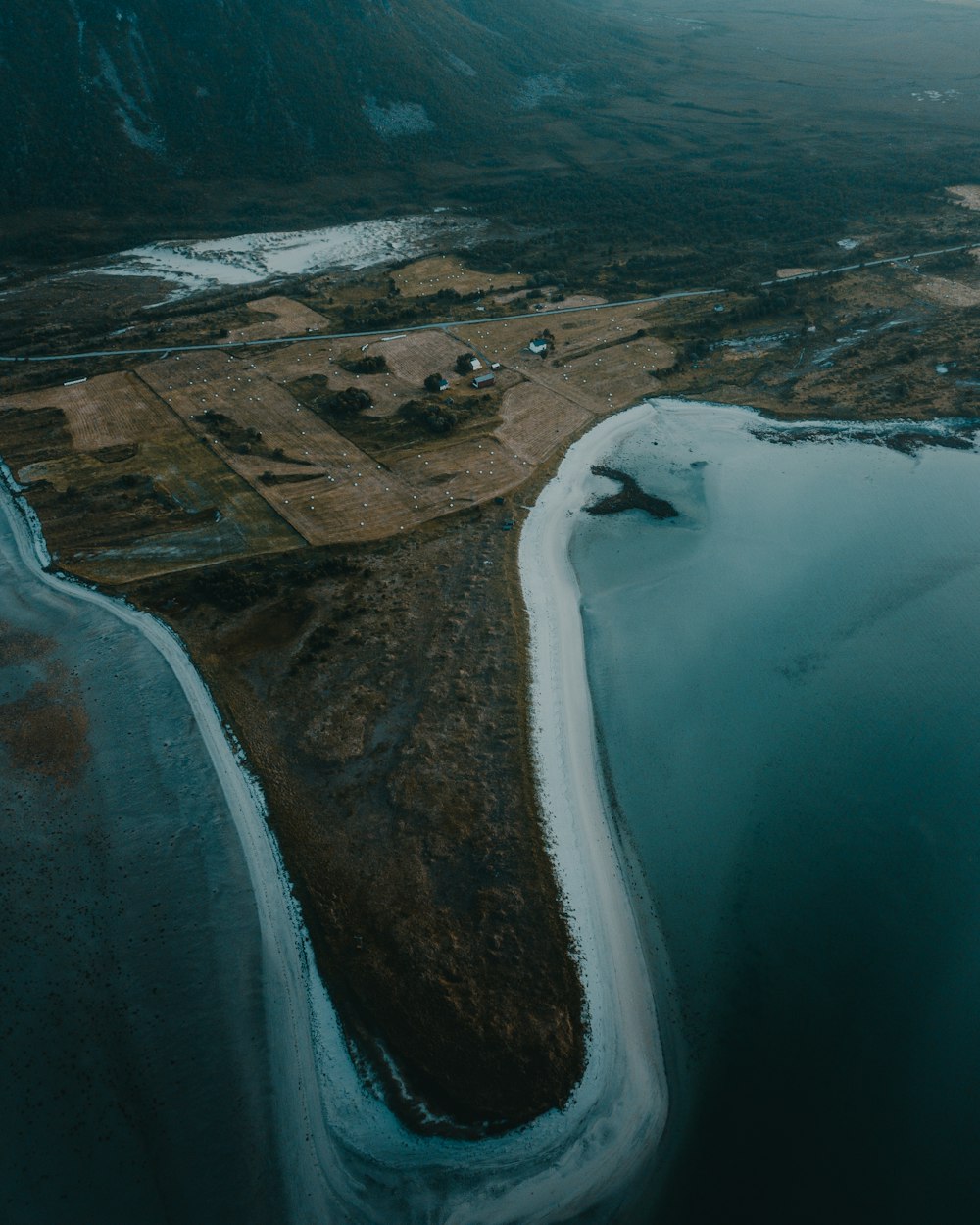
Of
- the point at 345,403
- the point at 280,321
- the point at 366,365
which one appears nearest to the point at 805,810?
the point at 345,403

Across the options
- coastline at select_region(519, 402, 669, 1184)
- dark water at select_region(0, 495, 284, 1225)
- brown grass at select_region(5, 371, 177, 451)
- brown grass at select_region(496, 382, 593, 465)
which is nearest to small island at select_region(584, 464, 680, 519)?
coastline at select_region(519, 402, 669, 1184)

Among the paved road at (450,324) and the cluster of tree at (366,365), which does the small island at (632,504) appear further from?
the paved road at (450,324)

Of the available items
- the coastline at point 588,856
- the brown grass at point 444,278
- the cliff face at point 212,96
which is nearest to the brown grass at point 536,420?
the coastline at point 588,856

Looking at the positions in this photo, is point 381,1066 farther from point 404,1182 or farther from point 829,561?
point 829,561

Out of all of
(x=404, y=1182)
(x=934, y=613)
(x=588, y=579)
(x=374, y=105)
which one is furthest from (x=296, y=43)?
(x=404, y=1182)

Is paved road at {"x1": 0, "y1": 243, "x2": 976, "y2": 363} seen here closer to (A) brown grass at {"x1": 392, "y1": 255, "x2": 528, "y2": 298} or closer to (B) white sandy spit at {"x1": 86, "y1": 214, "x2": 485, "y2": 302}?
(A) brown grass at {"x1": 392, "y1": 255, "x2": 528, "y2": 298}

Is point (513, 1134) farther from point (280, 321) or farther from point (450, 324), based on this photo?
point (280, 321)
